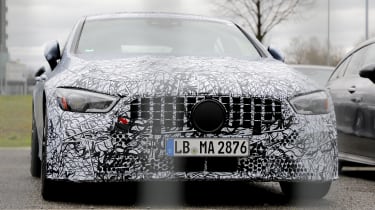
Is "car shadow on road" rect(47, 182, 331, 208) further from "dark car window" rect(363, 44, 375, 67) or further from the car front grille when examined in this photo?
"dark car window" rect(363, 44, 375, 67)

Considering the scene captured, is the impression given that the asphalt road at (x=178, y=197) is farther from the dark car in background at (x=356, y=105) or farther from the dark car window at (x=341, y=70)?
the dark car window at (x=341, y=70)

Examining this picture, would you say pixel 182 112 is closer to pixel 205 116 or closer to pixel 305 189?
pixel 205 116

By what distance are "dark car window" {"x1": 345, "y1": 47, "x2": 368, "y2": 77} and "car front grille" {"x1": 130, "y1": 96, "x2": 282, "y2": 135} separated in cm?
328

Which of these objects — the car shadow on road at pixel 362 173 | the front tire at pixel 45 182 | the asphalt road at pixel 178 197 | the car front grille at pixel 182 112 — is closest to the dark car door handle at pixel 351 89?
the car shadow on road at pixel 362 173

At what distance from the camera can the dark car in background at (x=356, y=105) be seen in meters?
6.20

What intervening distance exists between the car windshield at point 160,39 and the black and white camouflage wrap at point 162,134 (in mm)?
316

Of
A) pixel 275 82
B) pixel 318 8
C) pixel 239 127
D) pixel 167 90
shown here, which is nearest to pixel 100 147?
pixel 167 90

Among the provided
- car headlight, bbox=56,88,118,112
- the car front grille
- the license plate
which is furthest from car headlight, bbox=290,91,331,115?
car headlight, bbox=56,88,118,112

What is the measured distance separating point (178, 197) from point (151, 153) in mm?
1135

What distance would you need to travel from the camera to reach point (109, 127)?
377 cm

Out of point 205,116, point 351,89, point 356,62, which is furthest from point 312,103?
point 356,62

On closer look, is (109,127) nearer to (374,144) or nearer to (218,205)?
(218,205)

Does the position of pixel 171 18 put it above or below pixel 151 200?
above

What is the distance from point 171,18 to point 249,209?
1.17 metres
